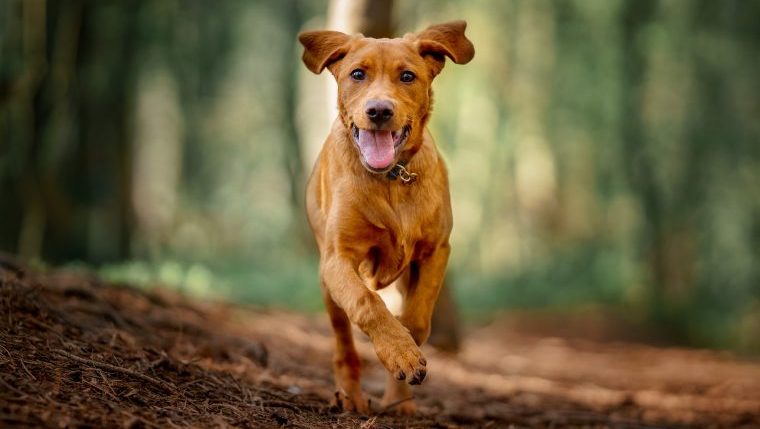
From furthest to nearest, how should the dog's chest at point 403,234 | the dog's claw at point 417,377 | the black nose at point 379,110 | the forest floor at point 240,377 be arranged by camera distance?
1. the dog's chest at point 403,234
2. the black nose at point 379,110
3. the dog's claw at point 417,377
4. the forest floor at point 240,377

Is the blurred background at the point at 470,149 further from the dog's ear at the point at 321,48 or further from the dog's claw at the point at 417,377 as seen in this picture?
the dog's claw at the point at 417,377

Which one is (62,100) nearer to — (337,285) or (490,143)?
(337,285)

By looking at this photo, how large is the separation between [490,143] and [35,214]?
1599 cm

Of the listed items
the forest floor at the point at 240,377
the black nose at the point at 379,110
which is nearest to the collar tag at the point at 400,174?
the black nose at the point at 379,110

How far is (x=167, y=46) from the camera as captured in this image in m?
18.7

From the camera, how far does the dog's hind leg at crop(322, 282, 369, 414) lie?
5.27 m

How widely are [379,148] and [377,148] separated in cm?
1

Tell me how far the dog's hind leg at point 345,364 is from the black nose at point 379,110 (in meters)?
1.18

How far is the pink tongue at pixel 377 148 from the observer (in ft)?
15.7

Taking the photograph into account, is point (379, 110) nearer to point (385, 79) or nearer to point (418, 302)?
point (385, 79)

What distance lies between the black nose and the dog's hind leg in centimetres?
118

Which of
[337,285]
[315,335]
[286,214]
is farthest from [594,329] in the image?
[286,214]

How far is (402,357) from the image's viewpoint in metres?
4.42

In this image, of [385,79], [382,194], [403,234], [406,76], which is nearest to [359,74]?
[385,79]
